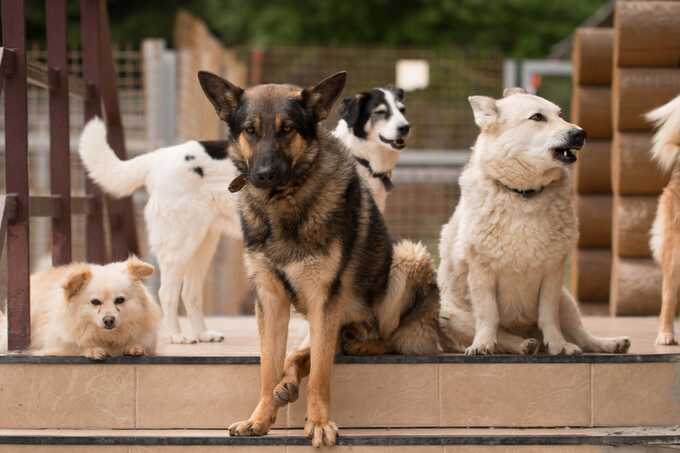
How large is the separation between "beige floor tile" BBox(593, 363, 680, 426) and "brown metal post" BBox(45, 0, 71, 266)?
2630 millimetres

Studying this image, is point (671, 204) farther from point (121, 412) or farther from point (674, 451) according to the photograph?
point (121, 412)

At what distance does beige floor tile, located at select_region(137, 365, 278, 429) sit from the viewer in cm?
434

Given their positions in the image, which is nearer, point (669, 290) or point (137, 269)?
point (137, 269)

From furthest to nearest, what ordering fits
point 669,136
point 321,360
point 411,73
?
point 411,73 → point 669,136 → point 321,360

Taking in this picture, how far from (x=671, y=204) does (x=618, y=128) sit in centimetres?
199

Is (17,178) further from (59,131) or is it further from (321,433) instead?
(321,433)

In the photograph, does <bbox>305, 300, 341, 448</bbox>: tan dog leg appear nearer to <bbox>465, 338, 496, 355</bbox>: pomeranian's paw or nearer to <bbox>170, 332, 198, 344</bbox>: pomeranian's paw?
<bbox>465, 338, 496, 355</bbox>: pomeranian's paw

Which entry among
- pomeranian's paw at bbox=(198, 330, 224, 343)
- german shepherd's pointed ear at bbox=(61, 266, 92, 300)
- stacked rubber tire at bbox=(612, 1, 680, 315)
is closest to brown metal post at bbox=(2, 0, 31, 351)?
german shepherd's pointed ear at bbox=(61, 266, 92, 300)

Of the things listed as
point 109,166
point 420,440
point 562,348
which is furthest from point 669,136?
point 109,166

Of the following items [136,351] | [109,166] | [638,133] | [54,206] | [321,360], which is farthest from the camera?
[638,133]

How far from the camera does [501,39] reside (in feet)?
66.1

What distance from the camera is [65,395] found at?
4398 millimetres

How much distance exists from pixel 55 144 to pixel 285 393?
198 centimetres

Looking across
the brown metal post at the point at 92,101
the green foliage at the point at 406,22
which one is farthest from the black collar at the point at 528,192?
the green foliage at the point at 406,22
